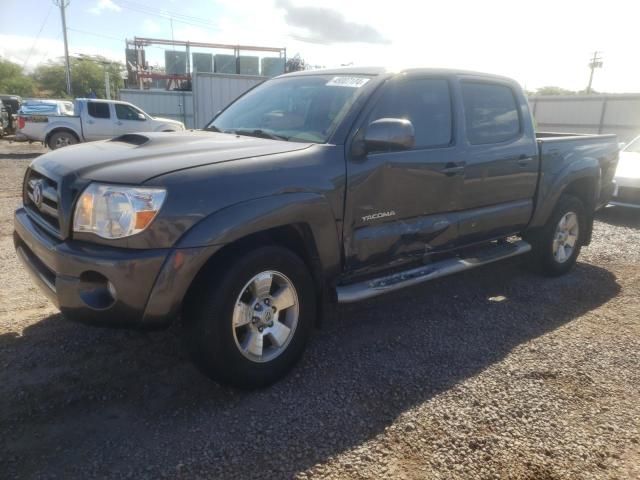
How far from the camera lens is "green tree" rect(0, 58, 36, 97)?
179 feet

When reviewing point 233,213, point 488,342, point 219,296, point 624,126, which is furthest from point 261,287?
point 624,126

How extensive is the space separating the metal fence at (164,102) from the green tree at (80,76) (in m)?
48.6

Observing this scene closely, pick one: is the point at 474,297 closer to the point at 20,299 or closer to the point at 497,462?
the point at 497,462

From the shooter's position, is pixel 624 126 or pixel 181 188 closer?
pixel 181 188

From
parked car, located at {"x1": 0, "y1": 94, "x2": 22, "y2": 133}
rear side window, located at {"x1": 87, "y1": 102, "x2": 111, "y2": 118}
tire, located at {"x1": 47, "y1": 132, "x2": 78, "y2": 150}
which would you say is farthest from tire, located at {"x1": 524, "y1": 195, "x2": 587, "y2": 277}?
parked car, located at {"x1": 0, "y1": 94, "x2": 22, "y2": 133}

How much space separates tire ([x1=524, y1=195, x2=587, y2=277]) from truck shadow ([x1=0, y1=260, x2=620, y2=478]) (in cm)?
94

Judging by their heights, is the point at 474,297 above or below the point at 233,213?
below

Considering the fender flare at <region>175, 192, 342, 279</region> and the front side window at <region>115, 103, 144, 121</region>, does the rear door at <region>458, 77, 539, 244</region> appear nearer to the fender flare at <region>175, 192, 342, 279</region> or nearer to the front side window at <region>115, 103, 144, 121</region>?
the fender flare at <region>175, 192, 342, 279</region>

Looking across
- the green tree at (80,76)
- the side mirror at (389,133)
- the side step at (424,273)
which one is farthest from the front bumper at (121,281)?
the green tree at (80,76)

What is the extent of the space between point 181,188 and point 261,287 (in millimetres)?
710

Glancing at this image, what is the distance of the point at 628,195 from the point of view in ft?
27.0

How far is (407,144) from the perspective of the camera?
3098 mm

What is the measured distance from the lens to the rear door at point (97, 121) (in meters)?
16.1

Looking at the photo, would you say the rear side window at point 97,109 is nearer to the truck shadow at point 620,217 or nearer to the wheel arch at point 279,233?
the truck shadow at point 620,217
